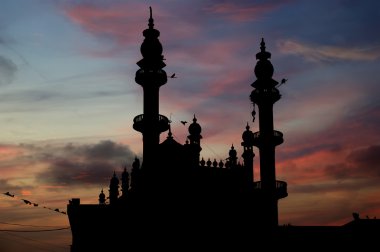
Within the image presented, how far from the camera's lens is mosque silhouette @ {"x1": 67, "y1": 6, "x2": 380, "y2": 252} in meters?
35.8

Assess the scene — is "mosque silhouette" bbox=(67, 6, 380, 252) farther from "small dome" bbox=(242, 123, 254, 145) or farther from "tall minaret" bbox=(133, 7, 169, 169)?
"small dome" bbox=(242, 123, 254, 145)

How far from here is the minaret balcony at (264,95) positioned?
4025 cm

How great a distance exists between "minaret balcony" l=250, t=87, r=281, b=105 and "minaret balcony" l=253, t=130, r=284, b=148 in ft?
9.02

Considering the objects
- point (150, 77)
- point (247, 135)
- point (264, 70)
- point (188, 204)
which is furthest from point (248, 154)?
point (150, 77)

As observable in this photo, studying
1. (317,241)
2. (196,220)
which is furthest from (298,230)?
(196,220)

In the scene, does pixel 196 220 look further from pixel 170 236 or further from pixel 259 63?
pixel 259 63

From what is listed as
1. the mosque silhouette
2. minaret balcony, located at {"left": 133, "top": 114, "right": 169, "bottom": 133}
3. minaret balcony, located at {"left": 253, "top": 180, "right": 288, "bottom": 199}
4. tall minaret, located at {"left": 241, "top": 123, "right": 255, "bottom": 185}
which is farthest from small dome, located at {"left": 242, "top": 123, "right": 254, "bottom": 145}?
minaret balcony, located at {"left": 133, "top": 114, "right": 169, "bottom": 133}

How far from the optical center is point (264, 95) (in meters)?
40.2

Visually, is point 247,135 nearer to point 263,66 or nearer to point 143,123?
point 263,66

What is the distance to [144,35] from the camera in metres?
40.1

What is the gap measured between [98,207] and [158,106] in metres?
9.59

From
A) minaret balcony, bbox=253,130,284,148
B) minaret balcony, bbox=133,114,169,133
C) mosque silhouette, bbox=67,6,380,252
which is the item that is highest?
minaret balcony, bbox=133,114,169,133

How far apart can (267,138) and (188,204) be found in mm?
8715

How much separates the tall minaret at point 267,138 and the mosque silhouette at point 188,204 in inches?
3.2
